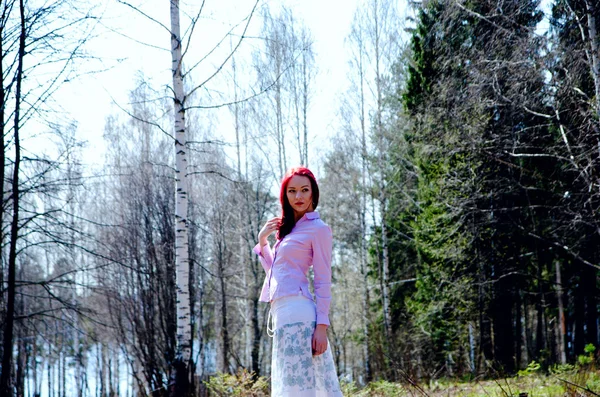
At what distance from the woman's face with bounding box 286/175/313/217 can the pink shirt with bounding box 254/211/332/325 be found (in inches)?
2.6

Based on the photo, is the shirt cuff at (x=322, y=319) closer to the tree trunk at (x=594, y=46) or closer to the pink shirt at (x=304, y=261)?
the pink shirt at (x=304, y=261)

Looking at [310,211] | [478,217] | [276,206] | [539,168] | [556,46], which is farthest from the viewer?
[276,206]

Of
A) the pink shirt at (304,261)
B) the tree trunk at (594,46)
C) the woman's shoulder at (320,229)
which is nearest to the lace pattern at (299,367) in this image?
the pink shirt at (304,261)

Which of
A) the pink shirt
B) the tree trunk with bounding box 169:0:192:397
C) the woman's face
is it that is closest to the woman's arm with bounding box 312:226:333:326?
the pink shirt

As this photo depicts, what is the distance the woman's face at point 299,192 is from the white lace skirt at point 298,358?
521mm

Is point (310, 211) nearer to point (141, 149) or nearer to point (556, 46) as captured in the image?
point (556, 46)

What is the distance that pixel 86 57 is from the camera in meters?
7.56

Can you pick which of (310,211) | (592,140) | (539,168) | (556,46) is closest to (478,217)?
(539,168)

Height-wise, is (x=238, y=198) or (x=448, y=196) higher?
(x=238, y=198)

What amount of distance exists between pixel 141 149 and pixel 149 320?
8337mm

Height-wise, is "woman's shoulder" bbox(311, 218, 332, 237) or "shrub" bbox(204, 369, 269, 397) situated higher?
"woman's shoulder" bbox(311, 218, 332, 237)

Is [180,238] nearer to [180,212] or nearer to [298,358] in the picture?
[180,212]

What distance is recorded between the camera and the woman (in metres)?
3.20

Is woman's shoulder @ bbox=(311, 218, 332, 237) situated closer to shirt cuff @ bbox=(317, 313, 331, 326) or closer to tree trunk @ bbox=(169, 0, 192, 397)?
shirt cuff @ bbox=(317, 313, 331, 326)
